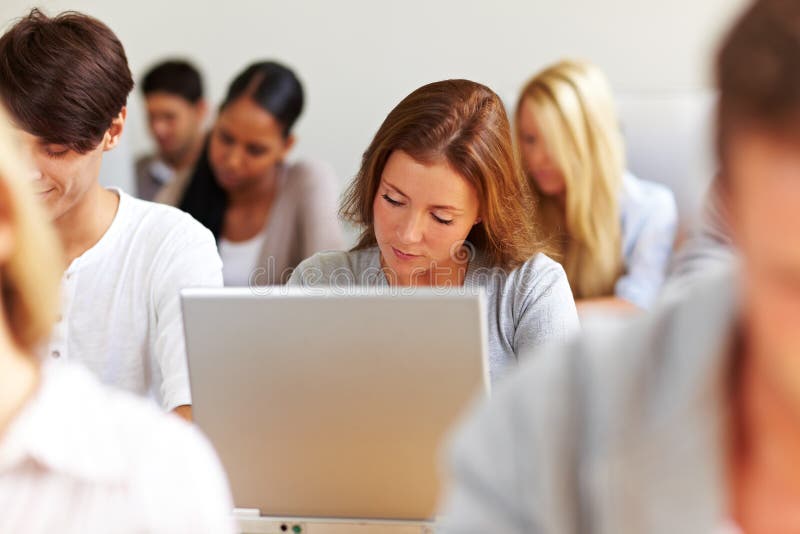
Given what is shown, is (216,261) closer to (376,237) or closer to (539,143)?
(376,237)

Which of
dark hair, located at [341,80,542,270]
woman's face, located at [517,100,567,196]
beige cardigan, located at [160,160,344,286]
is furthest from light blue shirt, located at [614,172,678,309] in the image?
dark hair, located at [341,80,542,270]

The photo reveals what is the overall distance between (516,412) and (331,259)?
44.4 inches

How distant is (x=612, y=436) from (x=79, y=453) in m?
0.41

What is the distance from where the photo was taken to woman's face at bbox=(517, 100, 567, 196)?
292cm

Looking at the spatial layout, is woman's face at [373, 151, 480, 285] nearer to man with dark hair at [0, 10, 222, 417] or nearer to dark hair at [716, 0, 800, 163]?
man with dark hair at [0, 10, 222, 417]

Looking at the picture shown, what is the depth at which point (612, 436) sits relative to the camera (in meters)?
0.74

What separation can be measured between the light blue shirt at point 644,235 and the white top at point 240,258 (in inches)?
39.3

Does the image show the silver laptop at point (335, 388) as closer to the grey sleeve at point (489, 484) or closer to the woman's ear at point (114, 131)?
the grey sleeve at point (489, 484)


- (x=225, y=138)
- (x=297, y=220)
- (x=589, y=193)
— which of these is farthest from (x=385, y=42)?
(x=589, y=193)

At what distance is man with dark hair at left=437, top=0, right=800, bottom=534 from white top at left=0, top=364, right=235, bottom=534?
0.71 ft

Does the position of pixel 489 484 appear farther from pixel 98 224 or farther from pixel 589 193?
pixel 589 193

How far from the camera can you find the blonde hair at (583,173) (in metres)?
2.89

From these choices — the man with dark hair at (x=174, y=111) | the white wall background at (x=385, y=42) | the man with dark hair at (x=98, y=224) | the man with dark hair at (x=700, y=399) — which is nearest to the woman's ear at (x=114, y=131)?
the man with dark hair at (x=98, y=224)

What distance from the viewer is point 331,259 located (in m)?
1.89
